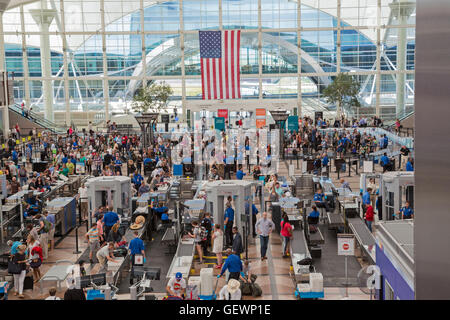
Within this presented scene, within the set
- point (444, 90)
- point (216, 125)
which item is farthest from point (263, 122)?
point (444, 90)

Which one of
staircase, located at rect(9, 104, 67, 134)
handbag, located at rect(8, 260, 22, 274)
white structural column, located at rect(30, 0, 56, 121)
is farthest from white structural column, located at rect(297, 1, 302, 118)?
handbag, located at rect(8, 260, 22, 274)

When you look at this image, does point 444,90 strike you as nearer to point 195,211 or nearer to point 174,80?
point 195,211

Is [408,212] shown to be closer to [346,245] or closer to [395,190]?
[395,190]

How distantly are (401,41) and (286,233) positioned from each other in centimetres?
3370

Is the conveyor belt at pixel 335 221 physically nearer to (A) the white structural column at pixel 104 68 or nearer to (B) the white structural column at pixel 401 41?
(B) the white structural column at pixel 401 41

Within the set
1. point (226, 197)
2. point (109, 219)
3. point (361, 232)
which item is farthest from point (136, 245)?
point (361, 232)

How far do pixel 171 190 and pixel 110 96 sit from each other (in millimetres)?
26785

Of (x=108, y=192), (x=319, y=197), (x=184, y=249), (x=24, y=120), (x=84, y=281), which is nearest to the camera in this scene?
(x=84, y=281)

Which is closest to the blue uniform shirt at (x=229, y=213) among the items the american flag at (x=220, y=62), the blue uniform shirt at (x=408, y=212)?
the blue uniform shirt at (x=408, y=212)

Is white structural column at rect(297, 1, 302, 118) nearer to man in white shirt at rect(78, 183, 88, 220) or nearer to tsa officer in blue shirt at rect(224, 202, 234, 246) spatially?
man in white shirt at rect(78, 183, 88, 220)

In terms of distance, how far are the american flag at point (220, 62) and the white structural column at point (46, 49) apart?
1917cm

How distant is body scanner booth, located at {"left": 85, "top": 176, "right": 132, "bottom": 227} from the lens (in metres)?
16.3

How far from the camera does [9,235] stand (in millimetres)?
15445

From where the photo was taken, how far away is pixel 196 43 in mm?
46000
